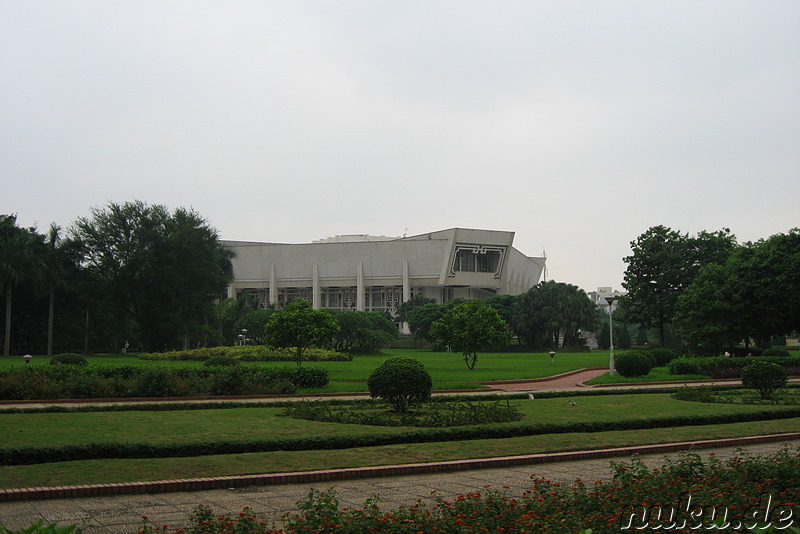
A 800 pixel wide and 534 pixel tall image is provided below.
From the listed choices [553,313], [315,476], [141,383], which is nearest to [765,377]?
[315,476]

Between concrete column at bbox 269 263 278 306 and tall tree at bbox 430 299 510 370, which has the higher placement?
concrete column at bbox 269 263 278 306

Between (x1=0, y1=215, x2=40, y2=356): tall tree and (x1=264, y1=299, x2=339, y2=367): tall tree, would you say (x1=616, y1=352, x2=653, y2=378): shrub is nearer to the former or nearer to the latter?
(x1=264, y1=299, x2=339, y2=367): tall tree

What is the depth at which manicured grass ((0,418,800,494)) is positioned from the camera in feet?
32.6

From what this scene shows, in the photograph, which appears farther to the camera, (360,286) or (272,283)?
(272,283)

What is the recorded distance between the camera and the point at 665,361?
41531 millimetres

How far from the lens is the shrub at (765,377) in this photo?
73.7 ft

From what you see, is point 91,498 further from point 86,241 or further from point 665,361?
point 86,241

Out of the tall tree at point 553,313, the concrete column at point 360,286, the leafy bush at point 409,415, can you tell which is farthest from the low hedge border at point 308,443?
the concrete column at point 360,286

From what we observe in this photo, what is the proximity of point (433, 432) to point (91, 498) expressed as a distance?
22.1 feet

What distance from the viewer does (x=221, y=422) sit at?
16.2m

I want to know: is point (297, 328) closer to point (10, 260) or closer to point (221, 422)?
point (221, 422)

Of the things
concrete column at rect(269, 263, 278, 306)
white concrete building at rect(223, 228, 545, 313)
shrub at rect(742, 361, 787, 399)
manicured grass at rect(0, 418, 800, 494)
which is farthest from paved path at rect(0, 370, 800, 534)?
concrete column at rect(269, 263, 278, 306)

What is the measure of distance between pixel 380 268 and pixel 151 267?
4781cm

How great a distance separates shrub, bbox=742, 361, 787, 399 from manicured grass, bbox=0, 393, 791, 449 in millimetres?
2398
